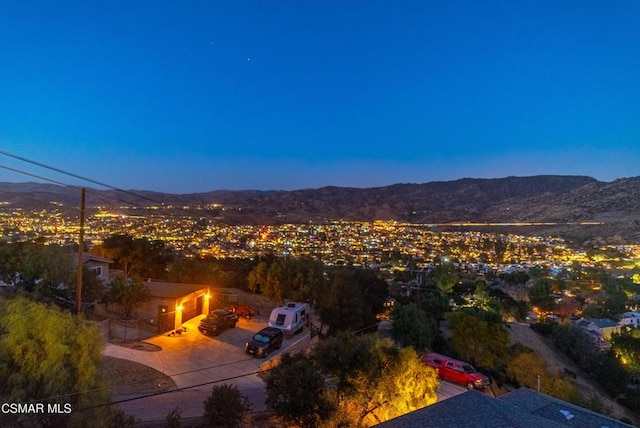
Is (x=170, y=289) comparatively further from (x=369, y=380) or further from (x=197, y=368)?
(x=369, y=380)

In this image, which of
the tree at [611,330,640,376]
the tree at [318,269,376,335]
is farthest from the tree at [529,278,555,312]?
the tree at [318,269,376,335]

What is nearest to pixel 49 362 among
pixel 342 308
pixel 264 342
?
pixel 264 342

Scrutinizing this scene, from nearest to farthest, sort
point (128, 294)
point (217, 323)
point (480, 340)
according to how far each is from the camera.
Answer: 1. point (128, 294)
2. point (217, 323)
3. point (480, 340)

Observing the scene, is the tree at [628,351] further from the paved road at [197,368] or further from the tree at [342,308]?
the paved road at [197,368]

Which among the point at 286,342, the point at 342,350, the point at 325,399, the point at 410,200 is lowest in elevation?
the point at 286,342

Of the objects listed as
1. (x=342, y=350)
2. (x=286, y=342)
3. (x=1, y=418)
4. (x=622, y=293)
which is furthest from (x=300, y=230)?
(x=1, y=418)

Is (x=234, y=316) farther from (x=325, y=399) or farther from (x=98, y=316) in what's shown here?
(x=325, y=399)
